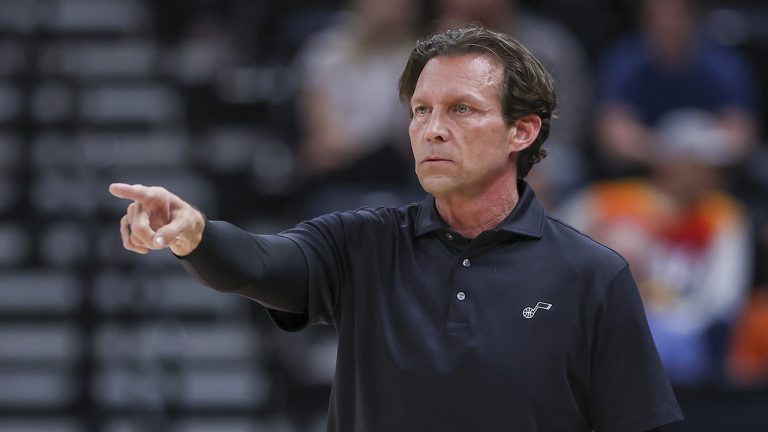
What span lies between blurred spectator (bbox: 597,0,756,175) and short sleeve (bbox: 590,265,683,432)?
4.50 meters

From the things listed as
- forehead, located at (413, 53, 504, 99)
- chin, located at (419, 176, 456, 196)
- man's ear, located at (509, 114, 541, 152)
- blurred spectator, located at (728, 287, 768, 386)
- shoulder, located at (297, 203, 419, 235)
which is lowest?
blurred spectator, located at (728, 287, 768, 386)

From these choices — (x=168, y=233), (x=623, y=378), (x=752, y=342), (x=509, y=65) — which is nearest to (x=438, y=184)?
(x=509, y=65)

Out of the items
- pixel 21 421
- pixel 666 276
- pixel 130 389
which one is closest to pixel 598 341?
pixel 666 276

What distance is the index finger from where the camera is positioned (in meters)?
2.54

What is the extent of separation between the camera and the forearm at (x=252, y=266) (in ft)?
8.87

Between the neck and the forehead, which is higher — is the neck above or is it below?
below

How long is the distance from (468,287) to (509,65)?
56 cm

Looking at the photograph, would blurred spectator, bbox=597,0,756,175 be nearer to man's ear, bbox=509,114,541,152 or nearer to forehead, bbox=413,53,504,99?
man's ear, bbox=509,114,541,152

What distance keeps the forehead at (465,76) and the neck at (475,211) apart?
0.84 feet

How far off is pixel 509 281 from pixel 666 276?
13.0ft

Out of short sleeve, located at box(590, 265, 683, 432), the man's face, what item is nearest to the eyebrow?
the man's face

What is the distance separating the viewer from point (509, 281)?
297 centimetres

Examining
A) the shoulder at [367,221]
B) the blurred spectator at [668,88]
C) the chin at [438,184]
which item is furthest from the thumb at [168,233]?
the blurred spectator at [668,88]

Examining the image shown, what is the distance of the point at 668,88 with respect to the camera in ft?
24.6
